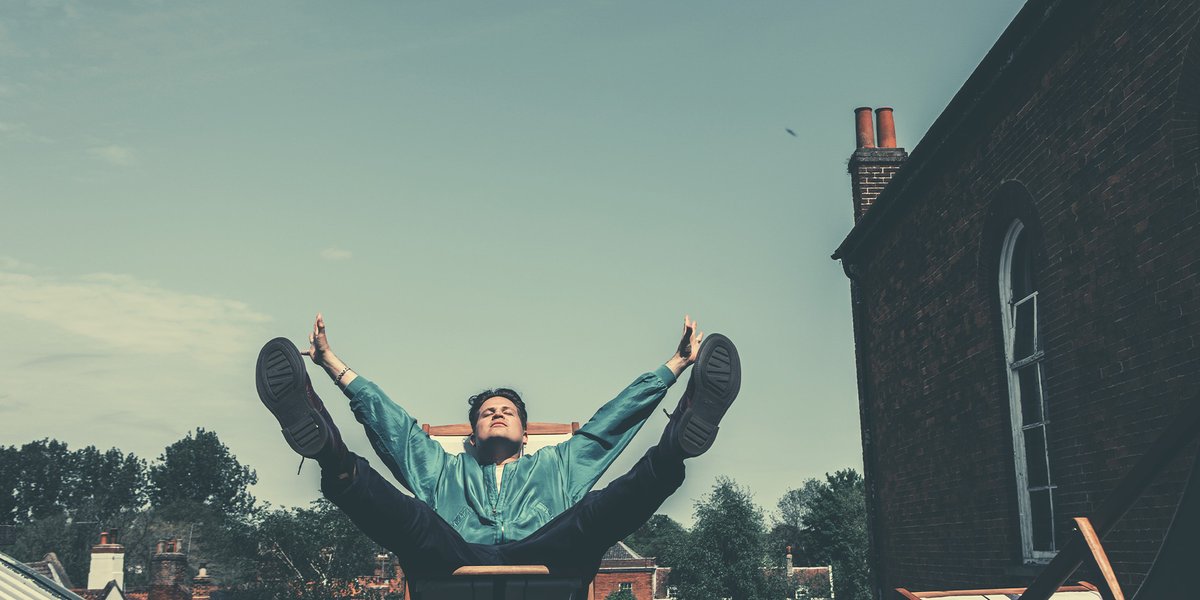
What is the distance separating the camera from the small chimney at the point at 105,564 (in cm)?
2376

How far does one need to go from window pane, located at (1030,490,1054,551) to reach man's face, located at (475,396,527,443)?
525 cm

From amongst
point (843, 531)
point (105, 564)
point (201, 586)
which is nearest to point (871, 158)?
point (105, 564)

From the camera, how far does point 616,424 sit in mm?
4664

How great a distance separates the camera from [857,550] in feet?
160

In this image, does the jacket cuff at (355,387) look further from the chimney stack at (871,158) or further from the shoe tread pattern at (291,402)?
the chimney stack at (871,158)

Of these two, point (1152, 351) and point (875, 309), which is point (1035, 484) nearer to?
point (1152, 351)

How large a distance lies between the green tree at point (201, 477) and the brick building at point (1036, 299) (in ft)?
278

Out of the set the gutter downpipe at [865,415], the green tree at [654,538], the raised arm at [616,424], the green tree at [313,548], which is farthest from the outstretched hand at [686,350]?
the green tree at [654,538]

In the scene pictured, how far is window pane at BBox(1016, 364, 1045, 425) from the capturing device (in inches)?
333

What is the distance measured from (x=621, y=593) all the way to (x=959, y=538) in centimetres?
4025

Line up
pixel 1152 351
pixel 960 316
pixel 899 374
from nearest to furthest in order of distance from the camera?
1. pixel 1152 351
2. pixel 960 316
3. pixel 899 374

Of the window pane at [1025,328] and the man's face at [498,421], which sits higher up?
the window pane at [1025,328]

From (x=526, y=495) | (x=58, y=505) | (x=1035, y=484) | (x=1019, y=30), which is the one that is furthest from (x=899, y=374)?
→ (x=58, y=505)

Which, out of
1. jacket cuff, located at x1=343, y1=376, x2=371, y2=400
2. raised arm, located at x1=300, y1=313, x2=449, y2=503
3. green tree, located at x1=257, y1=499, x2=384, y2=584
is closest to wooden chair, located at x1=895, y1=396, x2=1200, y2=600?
raised arm, located at x1=300, y1=313, x2=449, y2=503
